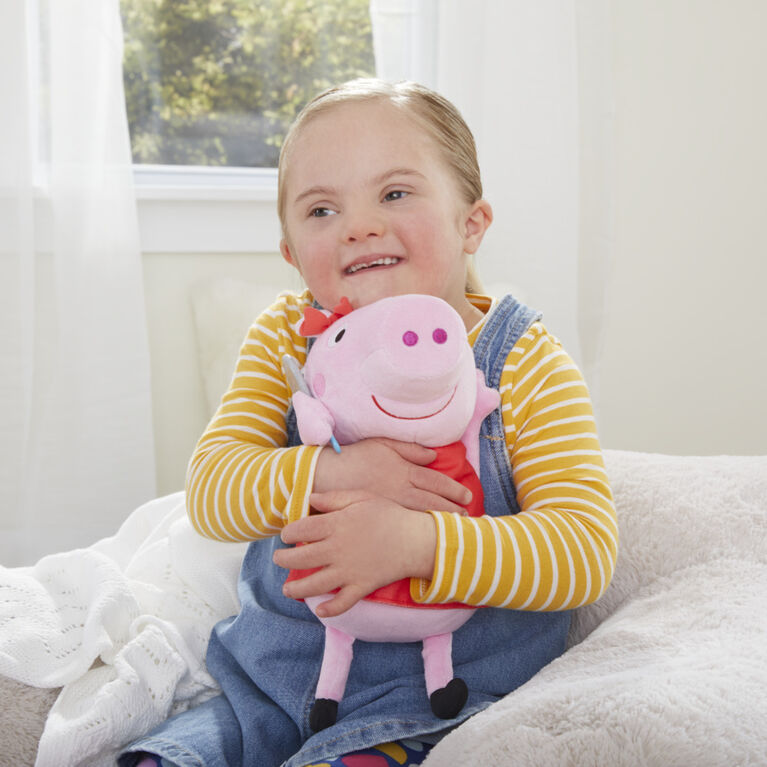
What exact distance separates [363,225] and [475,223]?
0.18m

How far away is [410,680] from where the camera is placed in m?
0.77

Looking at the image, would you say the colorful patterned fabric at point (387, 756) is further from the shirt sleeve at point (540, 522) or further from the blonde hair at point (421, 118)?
the blonde hair at point (421, 118)

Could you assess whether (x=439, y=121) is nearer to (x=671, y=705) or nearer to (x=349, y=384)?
(x=349, y=384)

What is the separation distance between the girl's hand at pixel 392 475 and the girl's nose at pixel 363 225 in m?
0.21

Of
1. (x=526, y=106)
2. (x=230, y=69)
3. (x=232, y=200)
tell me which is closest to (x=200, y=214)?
(x=232, y=200)

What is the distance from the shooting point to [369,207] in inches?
32.4

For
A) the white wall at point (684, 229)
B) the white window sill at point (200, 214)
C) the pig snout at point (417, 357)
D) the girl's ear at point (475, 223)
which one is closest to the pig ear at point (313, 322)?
the pig snout at point (417, 357)

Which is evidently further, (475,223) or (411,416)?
(475,223)

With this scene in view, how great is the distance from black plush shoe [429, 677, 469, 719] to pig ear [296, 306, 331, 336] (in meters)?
0.34

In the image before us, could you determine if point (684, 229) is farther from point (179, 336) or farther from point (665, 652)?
point (665, 652)

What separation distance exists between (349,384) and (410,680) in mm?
282

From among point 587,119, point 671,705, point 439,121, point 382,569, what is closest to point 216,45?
point 587,119

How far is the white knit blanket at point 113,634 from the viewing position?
0.75m

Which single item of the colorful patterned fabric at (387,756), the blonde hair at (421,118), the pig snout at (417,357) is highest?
the blonde hair at (421,118)
